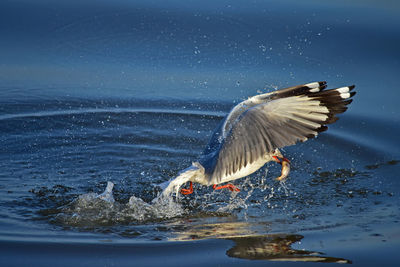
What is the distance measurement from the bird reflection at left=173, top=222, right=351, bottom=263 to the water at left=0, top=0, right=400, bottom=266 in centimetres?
1

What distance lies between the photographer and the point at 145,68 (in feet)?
25.1

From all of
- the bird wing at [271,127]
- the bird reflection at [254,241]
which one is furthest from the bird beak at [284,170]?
the bird reflection at [254,241]

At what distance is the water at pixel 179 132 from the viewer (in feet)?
12.7

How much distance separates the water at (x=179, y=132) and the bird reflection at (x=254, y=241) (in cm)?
1

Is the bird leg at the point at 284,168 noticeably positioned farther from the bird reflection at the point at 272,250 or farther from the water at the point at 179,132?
the bird reflection at the point at 272,250

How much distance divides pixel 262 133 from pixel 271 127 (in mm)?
85

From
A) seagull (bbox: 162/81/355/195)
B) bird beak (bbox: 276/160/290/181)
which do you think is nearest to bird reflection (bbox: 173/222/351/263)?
seagull (bbox: 162/81/355/195)

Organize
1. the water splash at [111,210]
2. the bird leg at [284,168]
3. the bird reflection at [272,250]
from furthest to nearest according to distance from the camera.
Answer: the bird leg at [284,168] → the water splash at [111,210] → the bird reflection at [272,250]

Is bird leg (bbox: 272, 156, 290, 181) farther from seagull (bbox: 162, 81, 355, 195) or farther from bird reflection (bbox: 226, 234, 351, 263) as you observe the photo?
bird reflection (bbox: 226, 234, 351, 263)

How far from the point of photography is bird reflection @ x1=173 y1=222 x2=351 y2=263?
3.69m

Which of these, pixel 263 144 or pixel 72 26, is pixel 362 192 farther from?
pixel 72 26

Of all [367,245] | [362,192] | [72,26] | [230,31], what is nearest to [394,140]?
[362,192]

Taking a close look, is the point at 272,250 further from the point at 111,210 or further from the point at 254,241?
the point at 111,210

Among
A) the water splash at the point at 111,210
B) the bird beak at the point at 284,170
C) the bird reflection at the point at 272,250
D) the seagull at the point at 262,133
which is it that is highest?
the seagull at the point at 262,133
